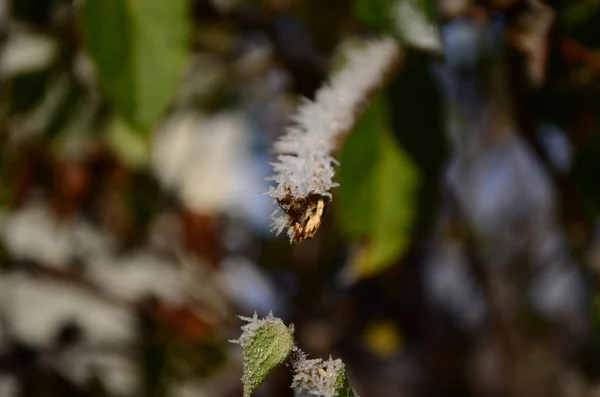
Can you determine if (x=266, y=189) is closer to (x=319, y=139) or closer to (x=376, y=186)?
(x=376, y=186)

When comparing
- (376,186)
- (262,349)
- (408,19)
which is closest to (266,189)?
(376,186)

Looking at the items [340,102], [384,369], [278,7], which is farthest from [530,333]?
[340,102]

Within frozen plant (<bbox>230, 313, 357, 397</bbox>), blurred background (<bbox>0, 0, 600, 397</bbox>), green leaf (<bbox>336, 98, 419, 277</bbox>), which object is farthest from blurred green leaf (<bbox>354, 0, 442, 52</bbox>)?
frozen plant (<bbox>230, 313, 357, 397</bbox>)

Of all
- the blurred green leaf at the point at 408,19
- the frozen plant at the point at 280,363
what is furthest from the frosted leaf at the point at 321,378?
the blurred green leaf at the point at 408,19

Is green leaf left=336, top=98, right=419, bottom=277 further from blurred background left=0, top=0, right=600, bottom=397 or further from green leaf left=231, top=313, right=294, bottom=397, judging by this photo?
green leaf left=231, top=313, right=294, bottom=397

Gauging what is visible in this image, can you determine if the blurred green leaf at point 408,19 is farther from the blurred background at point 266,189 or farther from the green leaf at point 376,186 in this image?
the green leaf at point 376,186

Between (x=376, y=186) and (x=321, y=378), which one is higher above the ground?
(x=376, y=186)
